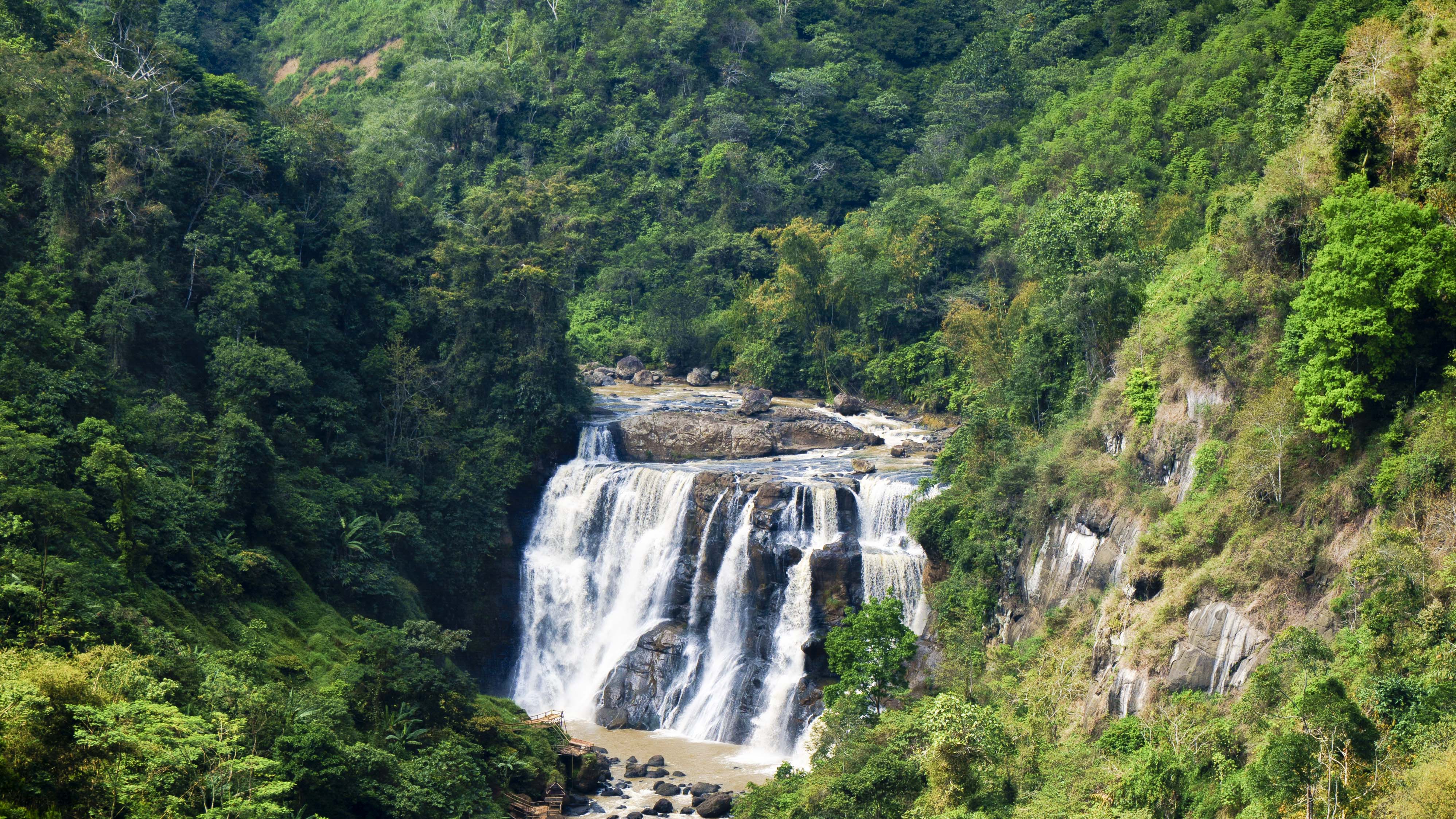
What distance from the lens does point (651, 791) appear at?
2803cm

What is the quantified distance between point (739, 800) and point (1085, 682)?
736 centimetres

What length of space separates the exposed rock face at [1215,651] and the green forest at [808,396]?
323 millimetres

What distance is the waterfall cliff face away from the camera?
31.7 metres

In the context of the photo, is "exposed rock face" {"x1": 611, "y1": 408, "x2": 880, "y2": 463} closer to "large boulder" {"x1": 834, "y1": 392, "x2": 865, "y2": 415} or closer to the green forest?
the green forest

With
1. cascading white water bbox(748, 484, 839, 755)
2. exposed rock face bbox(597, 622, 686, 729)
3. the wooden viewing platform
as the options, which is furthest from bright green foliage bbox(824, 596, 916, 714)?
exposed rock face bbox(597, 622, 686, 729)

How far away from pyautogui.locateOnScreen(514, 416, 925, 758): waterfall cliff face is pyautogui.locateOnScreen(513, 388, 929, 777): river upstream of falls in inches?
1.6

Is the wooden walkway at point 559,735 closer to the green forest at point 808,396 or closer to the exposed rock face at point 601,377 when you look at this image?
the green forest at point 808,396

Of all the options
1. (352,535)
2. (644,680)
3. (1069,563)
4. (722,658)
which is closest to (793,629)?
(722,658)

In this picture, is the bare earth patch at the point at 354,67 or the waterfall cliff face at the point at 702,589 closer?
the waterfall cliff face at the point at 702,589

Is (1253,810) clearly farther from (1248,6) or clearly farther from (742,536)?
(1248,6)

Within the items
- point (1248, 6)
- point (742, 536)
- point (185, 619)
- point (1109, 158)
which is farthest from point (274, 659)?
point (1248, 6)

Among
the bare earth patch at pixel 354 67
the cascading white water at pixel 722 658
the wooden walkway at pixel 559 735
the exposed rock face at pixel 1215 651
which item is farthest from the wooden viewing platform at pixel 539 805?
the bare earth patch at pixel 354 67

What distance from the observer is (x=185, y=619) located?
83.6ft

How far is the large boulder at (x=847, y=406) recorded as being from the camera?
44375 mm
